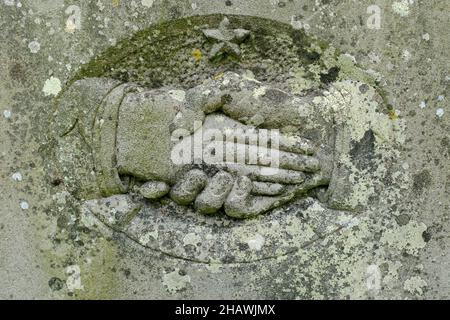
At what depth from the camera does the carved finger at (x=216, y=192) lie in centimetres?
333

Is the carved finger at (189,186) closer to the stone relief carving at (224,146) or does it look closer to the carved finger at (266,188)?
the stone relief carving at (224,146)

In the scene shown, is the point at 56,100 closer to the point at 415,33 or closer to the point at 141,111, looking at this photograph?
the point at 141,111

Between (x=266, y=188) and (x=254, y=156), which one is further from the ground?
(x=254, y=156)

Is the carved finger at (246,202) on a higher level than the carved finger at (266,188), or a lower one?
lower

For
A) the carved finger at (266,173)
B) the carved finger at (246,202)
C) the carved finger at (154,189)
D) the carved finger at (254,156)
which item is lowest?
the carved finger at (246,202)

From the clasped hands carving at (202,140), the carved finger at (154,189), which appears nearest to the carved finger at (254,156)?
the clasped hands carving at (202,140)

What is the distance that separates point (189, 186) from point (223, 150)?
0.17m

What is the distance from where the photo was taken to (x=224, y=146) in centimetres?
335

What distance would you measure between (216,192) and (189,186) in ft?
0.31

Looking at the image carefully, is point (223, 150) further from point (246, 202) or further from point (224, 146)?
point (246, 202)

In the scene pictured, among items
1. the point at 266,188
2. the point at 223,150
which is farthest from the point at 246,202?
the point at 223,150

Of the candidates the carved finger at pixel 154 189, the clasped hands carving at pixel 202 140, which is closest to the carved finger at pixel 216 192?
the clasped hands carving at pixel 202 140

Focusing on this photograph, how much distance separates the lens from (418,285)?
3.43 meters

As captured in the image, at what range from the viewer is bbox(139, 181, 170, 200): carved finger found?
3357mm
